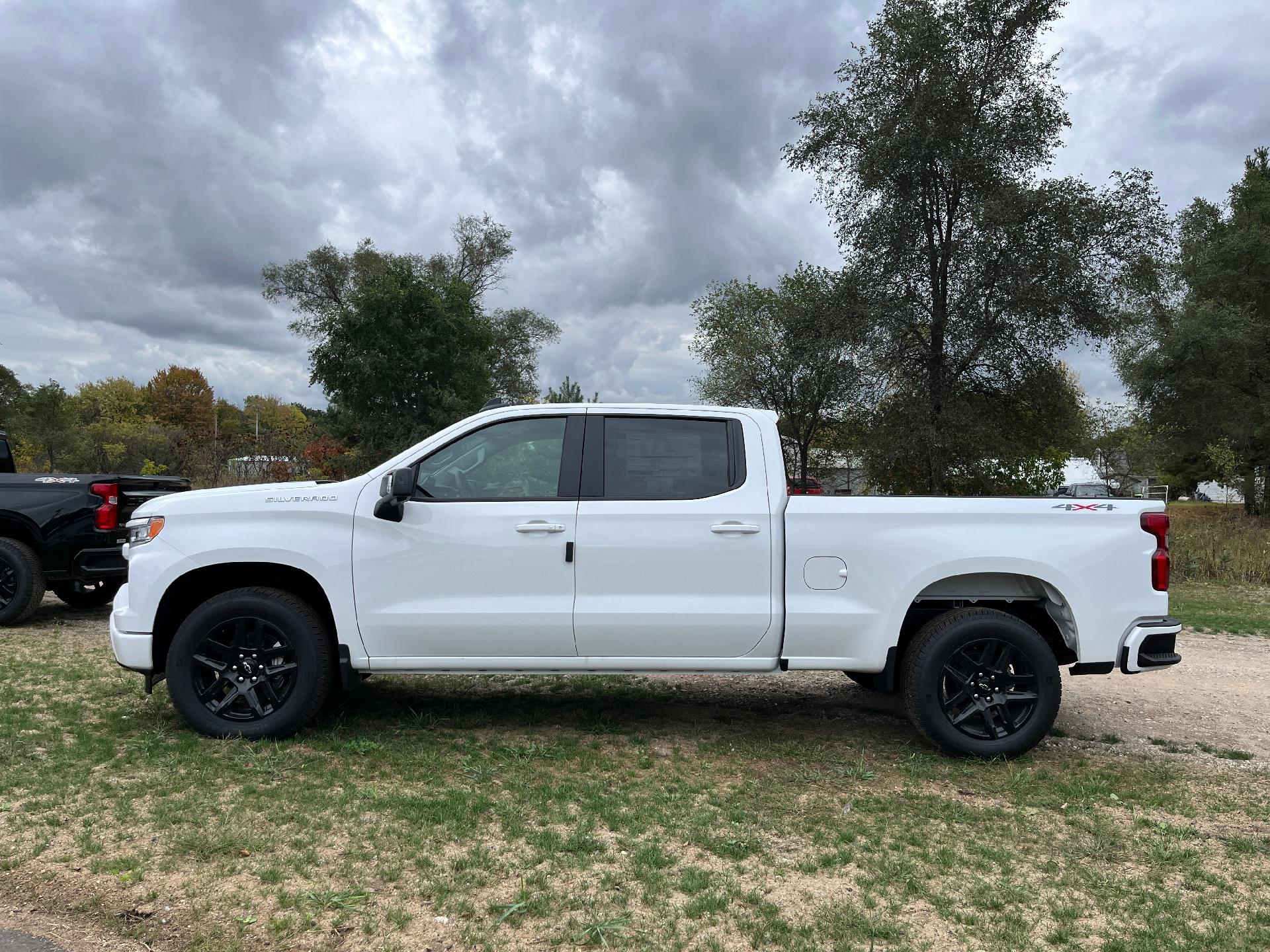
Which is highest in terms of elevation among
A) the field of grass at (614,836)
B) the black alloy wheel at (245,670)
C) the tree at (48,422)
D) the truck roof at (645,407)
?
the tree at (48,422)

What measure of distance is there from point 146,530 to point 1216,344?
31062 mm

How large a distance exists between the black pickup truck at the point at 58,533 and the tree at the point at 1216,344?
26528 millimetres

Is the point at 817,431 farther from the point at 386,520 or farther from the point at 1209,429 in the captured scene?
the point at 386,520

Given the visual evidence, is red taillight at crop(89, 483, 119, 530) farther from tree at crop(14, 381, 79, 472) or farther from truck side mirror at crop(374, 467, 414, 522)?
tree at crop(14, 381, 79, 472)

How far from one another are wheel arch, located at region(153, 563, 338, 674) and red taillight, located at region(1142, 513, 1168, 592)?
4.52m

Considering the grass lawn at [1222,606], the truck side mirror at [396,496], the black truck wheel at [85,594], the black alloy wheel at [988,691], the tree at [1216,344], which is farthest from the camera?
the tree at [1216,344]

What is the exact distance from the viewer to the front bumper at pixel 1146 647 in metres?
5.00

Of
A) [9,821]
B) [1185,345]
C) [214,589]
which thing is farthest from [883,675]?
[1185,345]

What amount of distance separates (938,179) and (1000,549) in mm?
18911

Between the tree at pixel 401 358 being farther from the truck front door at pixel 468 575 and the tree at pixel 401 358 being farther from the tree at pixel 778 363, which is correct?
the truck front door at pixel 468 575

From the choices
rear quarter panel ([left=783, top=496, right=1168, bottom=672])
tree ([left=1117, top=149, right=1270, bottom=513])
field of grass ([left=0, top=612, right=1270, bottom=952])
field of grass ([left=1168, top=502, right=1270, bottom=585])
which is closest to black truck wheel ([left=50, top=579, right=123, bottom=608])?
field of grass ([left=0, top=612, right=1270, bottom=952])

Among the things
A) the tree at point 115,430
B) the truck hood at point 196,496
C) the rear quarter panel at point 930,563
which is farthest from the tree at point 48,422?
the rear quarter panel at point 930,563

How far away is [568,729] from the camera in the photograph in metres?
5.61

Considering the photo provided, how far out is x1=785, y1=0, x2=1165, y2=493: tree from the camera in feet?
66.9
